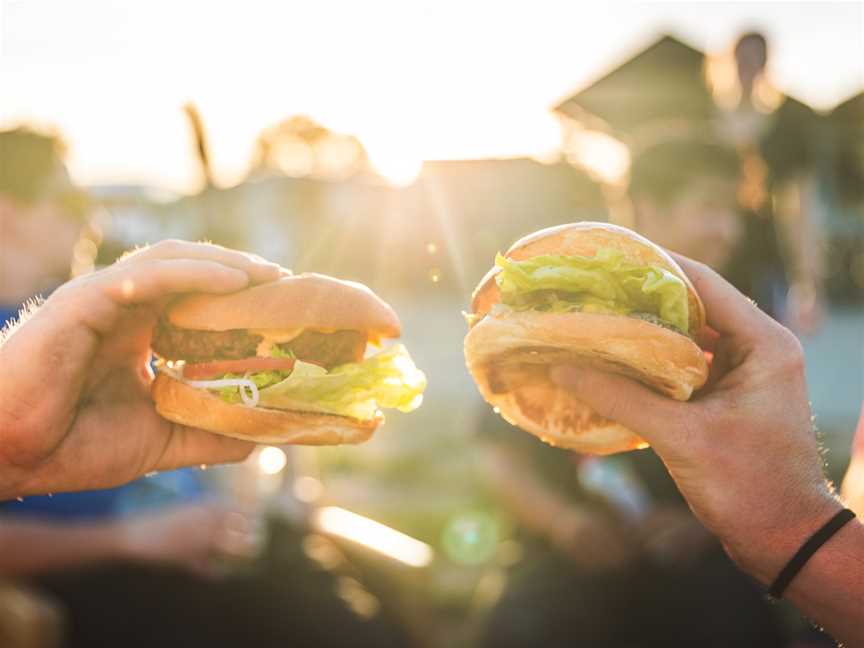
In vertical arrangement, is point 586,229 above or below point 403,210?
above

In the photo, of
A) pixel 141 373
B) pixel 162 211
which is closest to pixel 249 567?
pixel 141 373

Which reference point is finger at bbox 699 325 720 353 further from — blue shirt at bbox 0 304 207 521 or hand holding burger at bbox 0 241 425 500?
blue shirt at bbox 0 304 207 521

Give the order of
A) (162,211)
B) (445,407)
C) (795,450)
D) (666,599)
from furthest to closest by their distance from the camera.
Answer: (162,211), (445,407), (666,599), (795,450)

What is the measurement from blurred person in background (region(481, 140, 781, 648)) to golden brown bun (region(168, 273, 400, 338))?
196 cm

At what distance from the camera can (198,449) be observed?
265 centimetres

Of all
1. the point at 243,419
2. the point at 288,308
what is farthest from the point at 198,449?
the point at 288,308

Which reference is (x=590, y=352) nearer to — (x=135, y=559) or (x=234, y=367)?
(x=234, y=367)

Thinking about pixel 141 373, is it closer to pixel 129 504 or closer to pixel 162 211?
pixel 129 504

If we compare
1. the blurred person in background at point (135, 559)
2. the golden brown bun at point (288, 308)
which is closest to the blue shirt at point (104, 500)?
the blurred person in background at point (135, 559)

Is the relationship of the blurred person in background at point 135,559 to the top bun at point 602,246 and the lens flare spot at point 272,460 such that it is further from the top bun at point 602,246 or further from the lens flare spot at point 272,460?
the top bun at point 602,246

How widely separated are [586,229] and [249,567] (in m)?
2.80

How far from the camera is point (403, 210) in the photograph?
14977 mm

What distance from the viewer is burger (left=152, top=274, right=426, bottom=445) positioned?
8.43 ft

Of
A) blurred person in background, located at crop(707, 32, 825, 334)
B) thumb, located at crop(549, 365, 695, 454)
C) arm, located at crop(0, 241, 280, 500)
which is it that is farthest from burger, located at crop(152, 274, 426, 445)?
blurred person in background, located at crop(707, 32, 825, 334)
